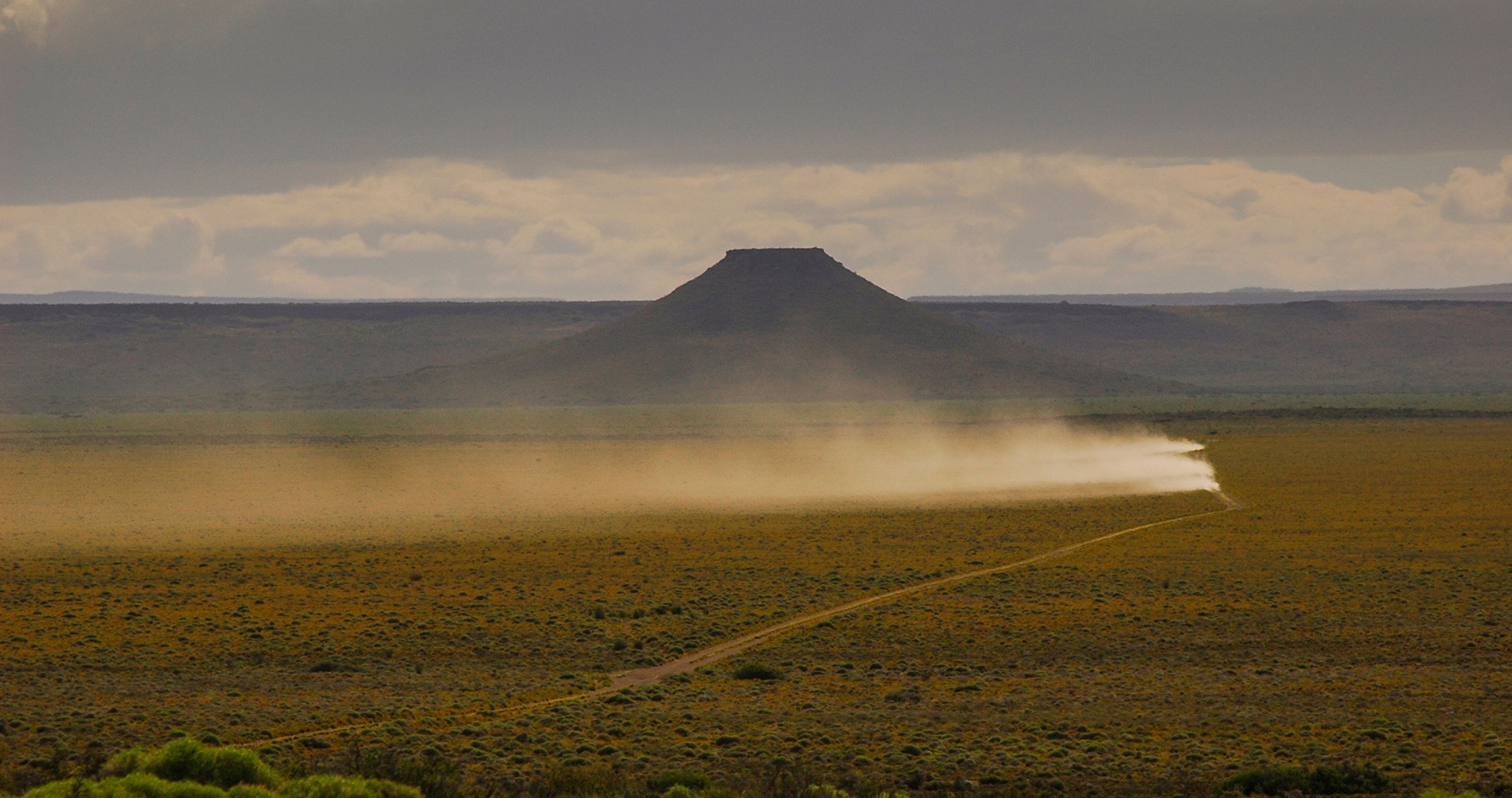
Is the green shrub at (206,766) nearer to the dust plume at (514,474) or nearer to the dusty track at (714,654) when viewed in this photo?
the dusty track at (714,654)

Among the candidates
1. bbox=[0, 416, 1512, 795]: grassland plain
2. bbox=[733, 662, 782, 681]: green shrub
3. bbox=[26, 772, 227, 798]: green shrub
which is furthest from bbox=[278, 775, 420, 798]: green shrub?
bbox=[733, 662, 782, 681]: green shrub

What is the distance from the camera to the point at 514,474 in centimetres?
9175

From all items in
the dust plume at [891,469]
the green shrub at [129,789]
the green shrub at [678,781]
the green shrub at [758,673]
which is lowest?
the green shrub at [758,673]

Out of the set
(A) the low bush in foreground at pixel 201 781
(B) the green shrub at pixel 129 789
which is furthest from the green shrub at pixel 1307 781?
(B) the green shrub at pixel 129 789

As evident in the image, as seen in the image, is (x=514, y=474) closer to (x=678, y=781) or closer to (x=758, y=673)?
(x=758, y=673)

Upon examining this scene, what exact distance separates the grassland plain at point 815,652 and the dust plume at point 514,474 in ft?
28.2

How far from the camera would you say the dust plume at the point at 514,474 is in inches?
2628

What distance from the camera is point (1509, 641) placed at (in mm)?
32625

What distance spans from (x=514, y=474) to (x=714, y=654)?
5982cm

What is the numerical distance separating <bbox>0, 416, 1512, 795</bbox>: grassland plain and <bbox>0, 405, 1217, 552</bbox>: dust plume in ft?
28.2

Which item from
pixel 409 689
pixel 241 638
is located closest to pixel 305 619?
pixel 241 638

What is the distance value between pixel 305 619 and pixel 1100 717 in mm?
21119

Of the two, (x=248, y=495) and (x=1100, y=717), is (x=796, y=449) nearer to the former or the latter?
(x=248, y=495)

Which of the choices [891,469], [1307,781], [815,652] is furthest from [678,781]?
[891,469]
